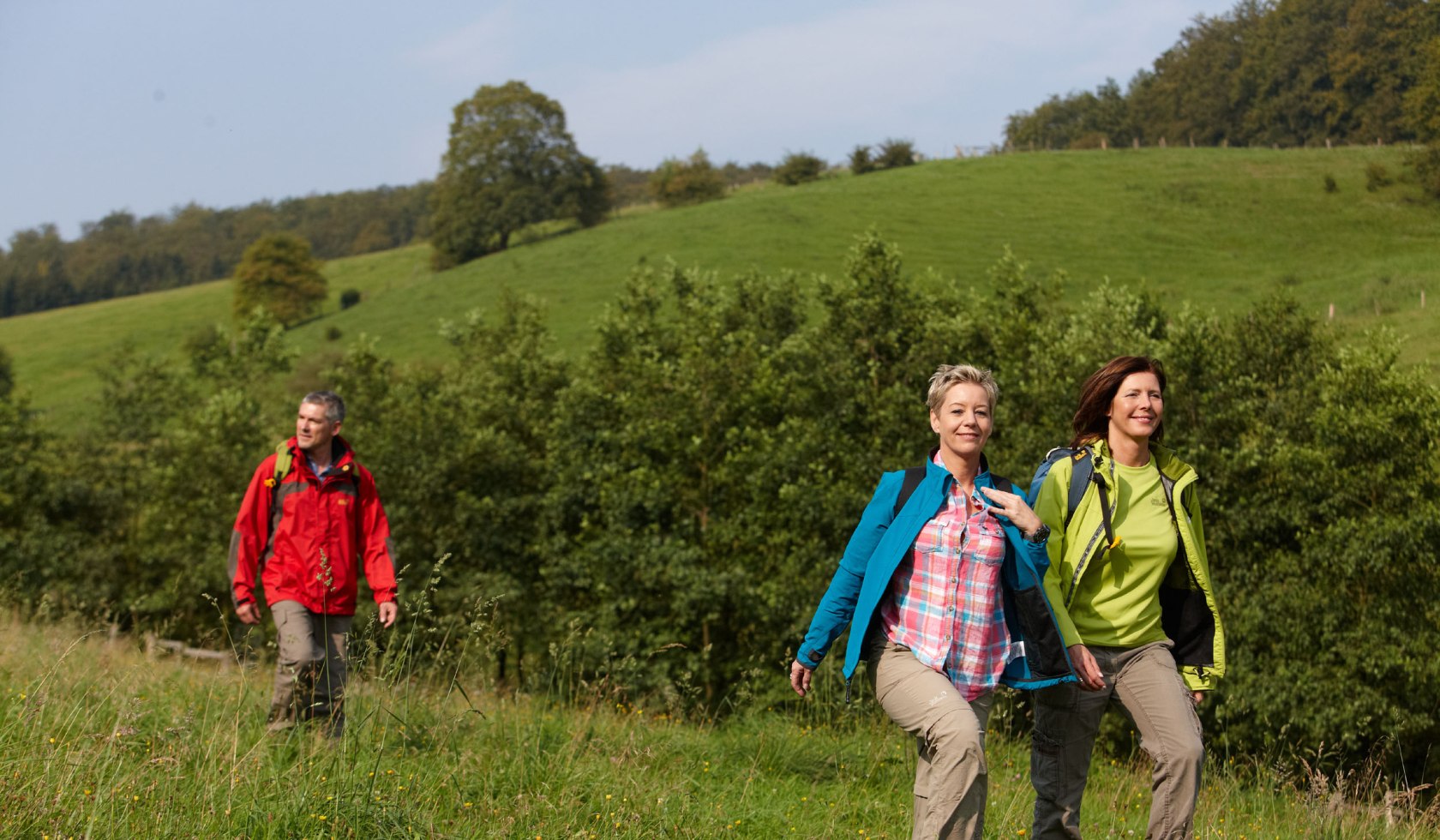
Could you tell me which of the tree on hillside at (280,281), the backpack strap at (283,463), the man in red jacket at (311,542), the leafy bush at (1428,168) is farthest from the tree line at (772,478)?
the tree on hillside at (280,281)

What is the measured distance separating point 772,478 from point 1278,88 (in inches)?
2348

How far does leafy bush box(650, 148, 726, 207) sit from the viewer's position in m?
78.7

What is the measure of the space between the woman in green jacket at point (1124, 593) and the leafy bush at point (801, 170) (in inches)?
2980

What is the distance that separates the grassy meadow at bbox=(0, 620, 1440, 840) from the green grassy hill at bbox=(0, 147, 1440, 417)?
33339 millimetres

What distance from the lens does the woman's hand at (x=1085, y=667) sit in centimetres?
403

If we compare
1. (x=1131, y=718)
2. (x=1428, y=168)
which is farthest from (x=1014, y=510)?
(x=1428, y=168)

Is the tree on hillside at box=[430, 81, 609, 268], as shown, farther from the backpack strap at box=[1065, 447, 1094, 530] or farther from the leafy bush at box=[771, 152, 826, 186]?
the backpack strap at box=[1065, 447, 1094, 530]

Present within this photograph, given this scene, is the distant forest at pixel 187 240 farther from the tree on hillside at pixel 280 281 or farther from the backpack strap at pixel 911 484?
the backpack strap at pixel 911 484

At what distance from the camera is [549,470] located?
24906 mm

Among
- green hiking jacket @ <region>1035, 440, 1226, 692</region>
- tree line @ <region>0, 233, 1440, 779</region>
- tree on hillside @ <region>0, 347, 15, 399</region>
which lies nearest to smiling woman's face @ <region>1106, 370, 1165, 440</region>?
green hiking jacket @ <region>1035, 440, 1226, 692</region>

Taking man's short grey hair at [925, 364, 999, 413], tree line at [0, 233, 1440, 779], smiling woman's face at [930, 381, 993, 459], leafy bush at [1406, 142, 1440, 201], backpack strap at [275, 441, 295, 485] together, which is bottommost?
tree line at [0, 233, 1440, 779]

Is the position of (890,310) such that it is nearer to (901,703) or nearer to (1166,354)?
(1166,354)

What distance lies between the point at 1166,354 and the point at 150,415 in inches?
1258

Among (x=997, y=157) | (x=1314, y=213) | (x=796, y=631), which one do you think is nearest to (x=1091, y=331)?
(x=796, y=631)
